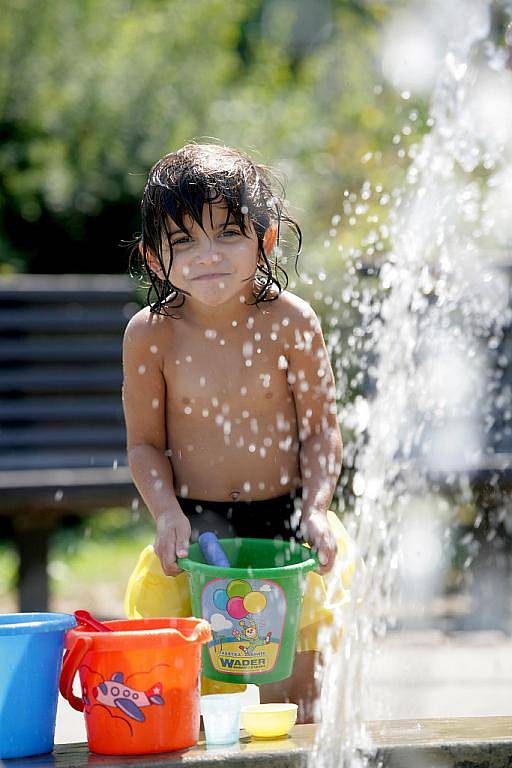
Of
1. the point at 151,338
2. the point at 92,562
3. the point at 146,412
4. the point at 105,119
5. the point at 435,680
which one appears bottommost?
the point at 92,562

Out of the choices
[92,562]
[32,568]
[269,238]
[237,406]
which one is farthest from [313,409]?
[92,562]

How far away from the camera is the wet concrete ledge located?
6.87 feet

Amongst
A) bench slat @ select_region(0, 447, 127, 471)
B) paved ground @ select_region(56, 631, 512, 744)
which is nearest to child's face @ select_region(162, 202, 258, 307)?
paved ground @ select_region(56, 631, 512, 744)

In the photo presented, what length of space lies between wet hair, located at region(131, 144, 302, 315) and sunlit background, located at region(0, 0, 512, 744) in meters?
0.13

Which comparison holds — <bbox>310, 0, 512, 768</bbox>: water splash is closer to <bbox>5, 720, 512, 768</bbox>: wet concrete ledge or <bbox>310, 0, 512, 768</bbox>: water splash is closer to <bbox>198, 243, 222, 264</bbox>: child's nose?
<bbox>198, 243, 222, 264</bbox>: child's nose

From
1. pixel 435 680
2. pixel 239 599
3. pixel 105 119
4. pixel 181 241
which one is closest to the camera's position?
pixel 239 599

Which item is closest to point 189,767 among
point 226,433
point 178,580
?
point 178,580

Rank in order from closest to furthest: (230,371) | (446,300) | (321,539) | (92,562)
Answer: (321,539)
(230,371)
(446,300)
(92,562)

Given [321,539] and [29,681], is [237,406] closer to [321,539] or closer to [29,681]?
A: [321,539]

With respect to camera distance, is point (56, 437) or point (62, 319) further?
point (62, 319)

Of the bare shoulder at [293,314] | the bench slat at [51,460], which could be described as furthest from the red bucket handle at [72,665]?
the bench slat at [51,460]

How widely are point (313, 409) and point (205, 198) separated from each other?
1.66ft

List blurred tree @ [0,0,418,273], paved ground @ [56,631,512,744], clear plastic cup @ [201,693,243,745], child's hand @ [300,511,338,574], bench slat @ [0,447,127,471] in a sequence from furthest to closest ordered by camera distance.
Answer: blurred tree @ [0,0,418,273] → bench slat @ [0,447,127,471] → paved ground @ [56,631,512,744] → child's hand @ [300,511,338,574] → clear plastic cup @ [201,693,243,745]

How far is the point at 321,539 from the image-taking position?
245 centimetres
